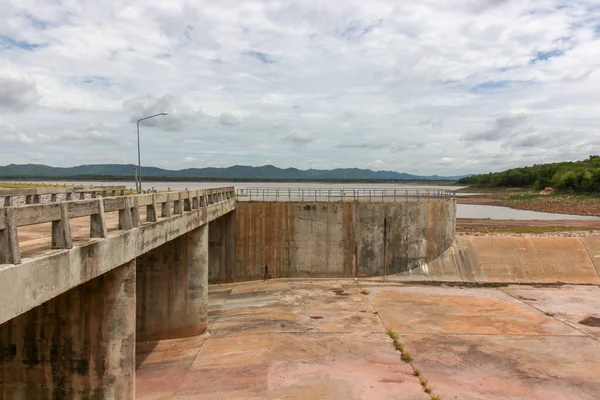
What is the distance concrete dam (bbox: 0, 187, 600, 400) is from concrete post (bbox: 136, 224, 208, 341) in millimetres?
46

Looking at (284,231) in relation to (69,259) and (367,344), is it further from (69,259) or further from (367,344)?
(69,259)

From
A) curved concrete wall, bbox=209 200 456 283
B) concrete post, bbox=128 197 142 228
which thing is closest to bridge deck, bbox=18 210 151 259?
concrete post, bbox=128 197 142 228

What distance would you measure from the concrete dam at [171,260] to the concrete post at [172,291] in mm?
46

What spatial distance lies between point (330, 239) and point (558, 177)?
111 m

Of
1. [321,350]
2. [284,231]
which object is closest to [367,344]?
[321,350]

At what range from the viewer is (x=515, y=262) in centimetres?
3619

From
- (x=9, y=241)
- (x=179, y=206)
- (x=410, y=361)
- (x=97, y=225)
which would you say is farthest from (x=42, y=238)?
(x=410, y=361)

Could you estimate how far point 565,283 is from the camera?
3509 centimetres

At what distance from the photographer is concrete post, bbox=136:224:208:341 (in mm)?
21469

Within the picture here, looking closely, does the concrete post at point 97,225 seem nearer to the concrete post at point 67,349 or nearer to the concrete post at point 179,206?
the concrete post at point 67,349

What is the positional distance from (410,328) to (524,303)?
9715mm

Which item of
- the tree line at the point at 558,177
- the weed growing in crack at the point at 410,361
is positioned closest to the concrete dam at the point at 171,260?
the weed growing in crack at the point at 410,361

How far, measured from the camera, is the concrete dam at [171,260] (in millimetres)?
9117

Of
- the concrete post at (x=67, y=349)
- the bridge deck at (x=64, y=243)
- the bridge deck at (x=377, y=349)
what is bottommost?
the bridge deck at (x=377, y=349)
